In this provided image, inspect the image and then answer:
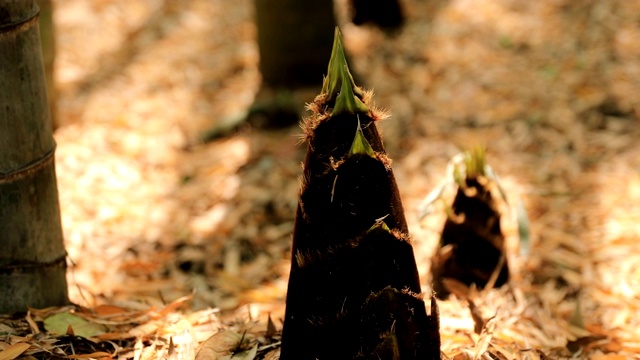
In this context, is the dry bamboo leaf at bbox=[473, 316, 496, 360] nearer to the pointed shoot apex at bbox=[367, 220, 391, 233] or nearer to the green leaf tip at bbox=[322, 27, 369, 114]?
the pointed shoot apex at bbox=[367, 220, 391, 233]

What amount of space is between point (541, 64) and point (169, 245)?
9.59 feet

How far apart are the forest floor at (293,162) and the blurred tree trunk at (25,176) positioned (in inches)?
3.4

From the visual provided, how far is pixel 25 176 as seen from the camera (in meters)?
2.09

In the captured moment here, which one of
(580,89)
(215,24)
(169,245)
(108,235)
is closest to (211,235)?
(169,245)

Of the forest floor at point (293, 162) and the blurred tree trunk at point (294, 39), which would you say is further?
the blurred tree trunk at point (294, 39)

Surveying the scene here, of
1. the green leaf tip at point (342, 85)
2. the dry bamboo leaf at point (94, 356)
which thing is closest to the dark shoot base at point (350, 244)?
the green leaf tip at point (342, 85)

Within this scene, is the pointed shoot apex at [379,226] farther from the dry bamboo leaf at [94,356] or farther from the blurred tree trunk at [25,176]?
the blurred tree trunk at [25,176]

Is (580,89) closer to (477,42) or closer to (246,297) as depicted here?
(477,42)

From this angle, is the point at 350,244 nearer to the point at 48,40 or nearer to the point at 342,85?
the point at 342,85

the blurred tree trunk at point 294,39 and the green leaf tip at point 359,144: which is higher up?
the blurred tree trunk at point 294,39

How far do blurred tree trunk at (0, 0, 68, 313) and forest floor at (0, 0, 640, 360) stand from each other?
86mm

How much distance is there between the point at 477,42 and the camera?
18.6 ft

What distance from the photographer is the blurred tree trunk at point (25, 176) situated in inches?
78.9

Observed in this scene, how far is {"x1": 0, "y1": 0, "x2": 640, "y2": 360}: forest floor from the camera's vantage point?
2.56 metres
